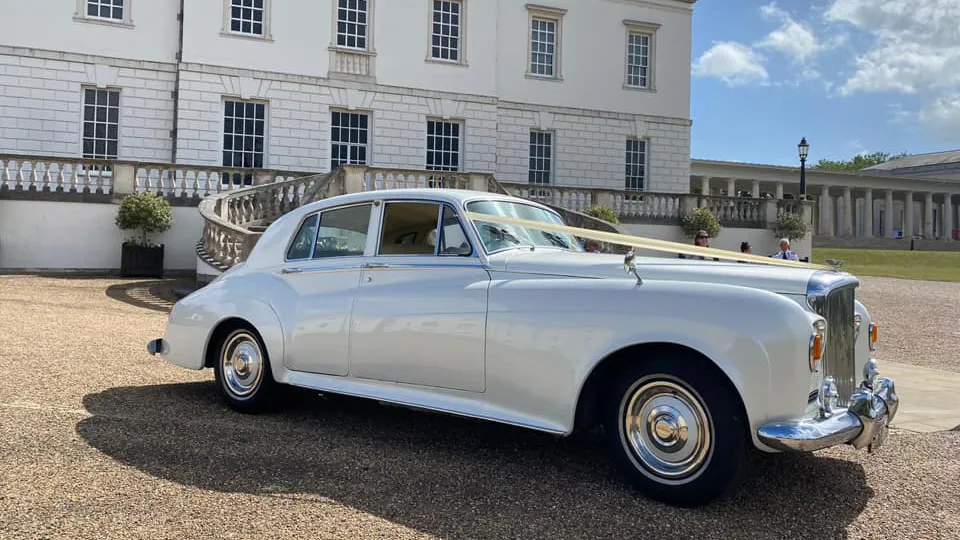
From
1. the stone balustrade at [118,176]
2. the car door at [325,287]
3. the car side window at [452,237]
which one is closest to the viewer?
the car side window at [452,237]

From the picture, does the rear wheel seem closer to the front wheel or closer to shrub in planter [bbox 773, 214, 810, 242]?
the front wheel

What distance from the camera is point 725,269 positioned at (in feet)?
13.5

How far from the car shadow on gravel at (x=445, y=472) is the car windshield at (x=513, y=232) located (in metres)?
1.34

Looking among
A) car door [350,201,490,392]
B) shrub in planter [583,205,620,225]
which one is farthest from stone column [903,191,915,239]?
car door [350,201,490,392]

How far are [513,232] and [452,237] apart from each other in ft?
1.38

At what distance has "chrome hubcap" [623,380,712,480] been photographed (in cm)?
380

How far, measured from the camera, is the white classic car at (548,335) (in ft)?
12.2

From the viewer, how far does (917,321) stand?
14.5 meters

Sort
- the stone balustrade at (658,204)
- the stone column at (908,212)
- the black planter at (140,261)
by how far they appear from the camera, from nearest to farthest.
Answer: the black planter at (140,261) < the stone balustrade at (658,204) < the stone column at (908,212)

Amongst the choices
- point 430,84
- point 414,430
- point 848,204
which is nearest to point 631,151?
point 430,84

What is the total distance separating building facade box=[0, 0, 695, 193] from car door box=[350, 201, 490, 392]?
18615 millimetres

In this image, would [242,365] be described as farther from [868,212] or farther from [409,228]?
[868,212]

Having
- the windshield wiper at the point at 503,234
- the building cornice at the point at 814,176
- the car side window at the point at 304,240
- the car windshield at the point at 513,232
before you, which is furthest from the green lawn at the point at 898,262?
the car side window at the point at 304,240

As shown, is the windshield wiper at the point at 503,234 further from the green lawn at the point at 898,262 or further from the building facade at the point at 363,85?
the green lawn at the point at 898,262
